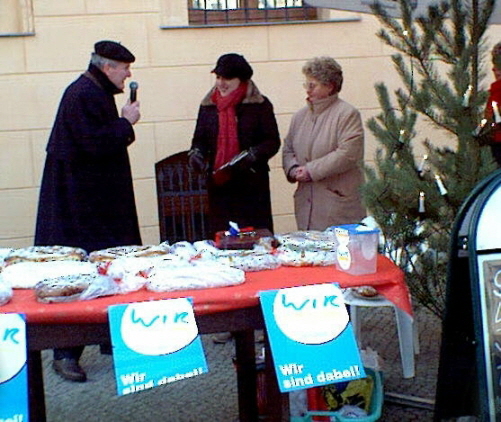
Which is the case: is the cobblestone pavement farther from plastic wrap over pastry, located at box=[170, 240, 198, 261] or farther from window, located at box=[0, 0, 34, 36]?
window, located at box=[0, 0, 34, 36]

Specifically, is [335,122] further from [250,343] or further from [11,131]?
[11,131]

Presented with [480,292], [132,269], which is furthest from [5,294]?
[480,292]

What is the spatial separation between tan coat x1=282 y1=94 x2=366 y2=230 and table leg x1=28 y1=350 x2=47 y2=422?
2.03 meters

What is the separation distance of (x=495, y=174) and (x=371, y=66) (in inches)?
161

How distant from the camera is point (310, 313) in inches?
110

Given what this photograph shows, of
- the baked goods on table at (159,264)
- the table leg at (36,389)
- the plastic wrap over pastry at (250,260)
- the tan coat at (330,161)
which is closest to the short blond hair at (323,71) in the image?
the tan coat at (330,161)

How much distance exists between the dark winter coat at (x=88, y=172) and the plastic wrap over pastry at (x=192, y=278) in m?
1.64

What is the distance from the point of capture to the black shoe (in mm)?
4480

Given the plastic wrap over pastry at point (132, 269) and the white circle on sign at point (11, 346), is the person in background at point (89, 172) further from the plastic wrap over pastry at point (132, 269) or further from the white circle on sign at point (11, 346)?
the white circle on sign at point (11, 346)

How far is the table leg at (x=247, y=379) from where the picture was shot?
139 inches

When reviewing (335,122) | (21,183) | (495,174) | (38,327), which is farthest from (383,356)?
(21,183)

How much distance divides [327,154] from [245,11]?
2.32 meters

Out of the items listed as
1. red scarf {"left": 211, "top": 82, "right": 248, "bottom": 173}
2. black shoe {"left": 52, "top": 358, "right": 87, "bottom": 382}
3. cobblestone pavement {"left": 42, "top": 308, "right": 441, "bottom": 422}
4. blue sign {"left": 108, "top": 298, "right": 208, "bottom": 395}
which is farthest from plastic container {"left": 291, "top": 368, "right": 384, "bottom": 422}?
red scarf {"left": 211, "top": 82, "right": 248, "bottom": 173}

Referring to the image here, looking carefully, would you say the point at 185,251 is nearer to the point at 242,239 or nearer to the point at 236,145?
the point at 242,239
